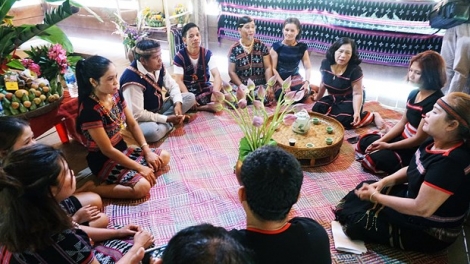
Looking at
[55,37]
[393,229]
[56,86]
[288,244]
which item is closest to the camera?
[288,244]

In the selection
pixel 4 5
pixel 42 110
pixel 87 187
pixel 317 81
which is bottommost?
pixel 317 81

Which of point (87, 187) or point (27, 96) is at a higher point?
point (27, 96)

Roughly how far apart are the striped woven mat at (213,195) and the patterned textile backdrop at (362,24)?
151 centimetres

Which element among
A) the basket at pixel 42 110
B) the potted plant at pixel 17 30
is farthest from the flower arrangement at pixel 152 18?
the basket at pixel 42 110

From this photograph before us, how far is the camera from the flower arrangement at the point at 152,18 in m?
4.26

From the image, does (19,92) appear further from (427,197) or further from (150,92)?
(427,197)

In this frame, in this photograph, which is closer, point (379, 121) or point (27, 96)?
point (27, 96)

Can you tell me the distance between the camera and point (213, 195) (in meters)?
1.97

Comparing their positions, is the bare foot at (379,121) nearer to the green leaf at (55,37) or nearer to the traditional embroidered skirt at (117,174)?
the traditional embroidered skirt at (117,174)

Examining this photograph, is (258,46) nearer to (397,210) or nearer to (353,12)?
(353,12)

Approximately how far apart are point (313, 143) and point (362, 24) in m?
2.01

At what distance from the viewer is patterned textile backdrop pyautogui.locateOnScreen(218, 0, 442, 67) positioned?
3.27 m

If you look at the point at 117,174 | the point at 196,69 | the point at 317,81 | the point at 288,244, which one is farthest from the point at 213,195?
the point at 317,81

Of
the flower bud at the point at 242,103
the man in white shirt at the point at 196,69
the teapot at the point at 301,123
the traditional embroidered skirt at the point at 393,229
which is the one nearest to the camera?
the traditional embroidered skirt at the point at 393,229
